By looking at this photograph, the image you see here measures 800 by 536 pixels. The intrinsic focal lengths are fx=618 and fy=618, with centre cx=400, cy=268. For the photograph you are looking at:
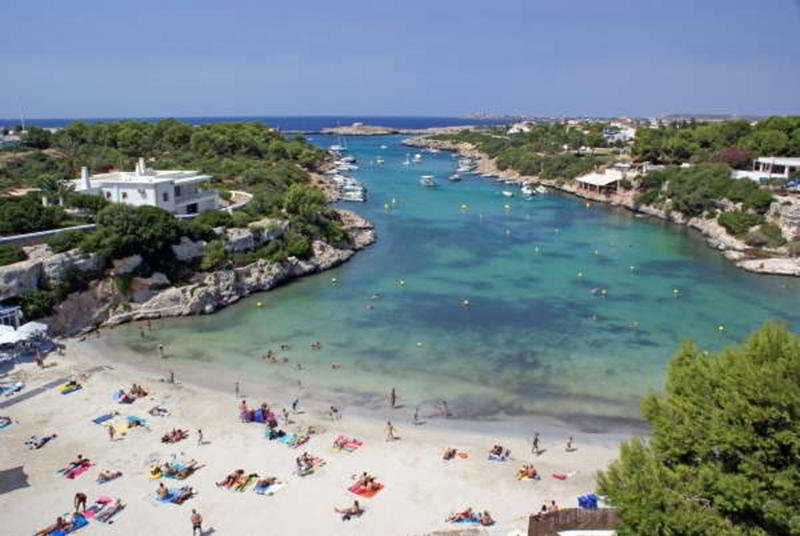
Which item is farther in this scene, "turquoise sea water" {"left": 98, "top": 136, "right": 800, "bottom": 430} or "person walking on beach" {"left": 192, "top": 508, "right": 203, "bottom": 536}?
"turquoise sea water" {"left": 98, "top": 136, "right": 800, "bottom": 430}

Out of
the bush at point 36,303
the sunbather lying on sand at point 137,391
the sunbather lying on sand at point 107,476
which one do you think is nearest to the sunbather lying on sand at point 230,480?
the sunbather lying on sand at point 107,476

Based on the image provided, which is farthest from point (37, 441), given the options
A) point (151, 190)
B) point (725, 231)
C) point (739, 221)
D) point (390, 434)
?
point (725, 231)

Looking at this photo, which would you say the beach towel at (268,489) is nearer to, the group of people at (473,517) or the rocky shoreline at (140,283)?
the group of people at (473,517)

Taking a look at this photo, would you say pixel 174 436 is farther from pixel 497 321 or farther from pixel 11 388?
pixel 497 321

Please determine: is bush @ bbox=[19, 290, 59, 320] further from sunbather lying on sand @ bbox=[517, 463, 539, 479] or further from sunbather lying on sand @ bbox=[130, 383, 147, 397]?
sunbather lying on sand @ bbox=[517, 463, 539, 479]

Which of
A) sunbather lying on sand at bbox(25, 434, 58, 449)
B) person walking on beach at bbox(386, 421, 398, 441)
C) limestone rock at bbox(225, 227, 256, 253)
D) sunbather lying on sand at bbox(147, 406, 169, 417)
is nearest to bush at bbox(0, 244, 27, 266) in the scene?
limestone rock at bbox(225, 227, 256, 253)

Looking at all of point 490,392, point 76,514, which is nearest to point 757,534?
point 490,392
